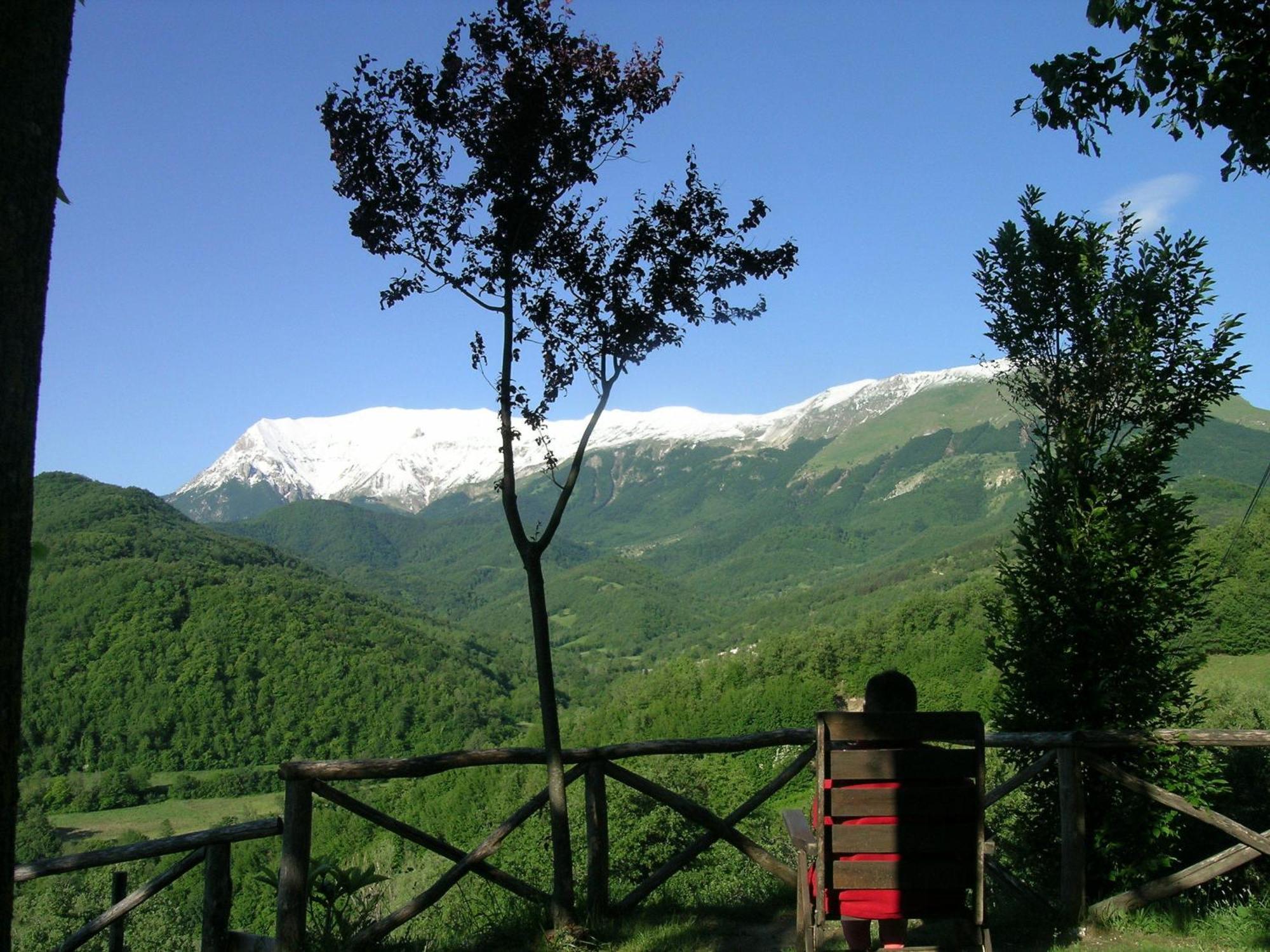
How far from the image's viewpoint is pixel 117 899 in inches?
192

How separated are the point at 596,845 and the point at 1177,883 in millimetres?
3210

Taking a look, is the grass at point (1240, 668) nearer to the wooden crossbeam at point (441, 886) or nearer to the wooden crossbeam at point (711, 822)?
the wooden crossbeam at point (711, 822)

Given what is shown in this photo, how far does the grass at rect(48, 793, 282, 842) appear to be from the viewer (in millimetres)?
61562

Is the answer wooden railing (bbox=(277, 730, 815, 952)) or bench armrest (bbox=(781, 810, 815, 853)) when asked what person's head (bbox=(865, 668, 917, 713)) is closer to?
bench armrest (bbox=(781, 810, 815, 853))

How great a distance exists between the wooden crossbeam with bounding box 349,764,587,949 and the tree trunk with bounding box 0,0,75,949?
346 cm

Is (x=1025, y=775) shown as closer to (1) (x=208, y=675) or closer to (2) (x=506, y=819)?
(2) (x=506, y=819)

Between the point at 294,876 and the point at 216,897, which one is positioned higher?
the point at 294,876

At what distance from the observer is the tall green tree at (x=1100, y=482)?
6.39 m

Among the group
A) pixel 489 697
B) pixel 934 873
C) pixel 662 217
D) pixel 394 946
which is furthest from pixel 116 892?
pixel 489 697

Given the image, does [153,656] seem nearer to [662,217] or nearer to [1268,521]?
[1268,521]

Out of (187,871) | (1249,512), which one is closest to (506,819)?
(187,871)

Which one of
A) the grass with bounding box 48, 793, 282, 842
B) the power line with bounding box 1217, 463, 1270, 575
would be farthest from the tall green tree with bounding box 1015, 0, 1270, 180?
the grass with bounding box 48, 793, 282, 842

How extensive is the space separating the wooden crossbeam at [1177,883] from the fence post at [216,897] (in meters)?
4.62

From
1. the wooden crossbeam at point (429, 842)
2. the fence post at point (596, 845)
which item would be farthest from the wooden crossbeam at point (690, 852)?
the wooden crossbeam at point (429, 842)
